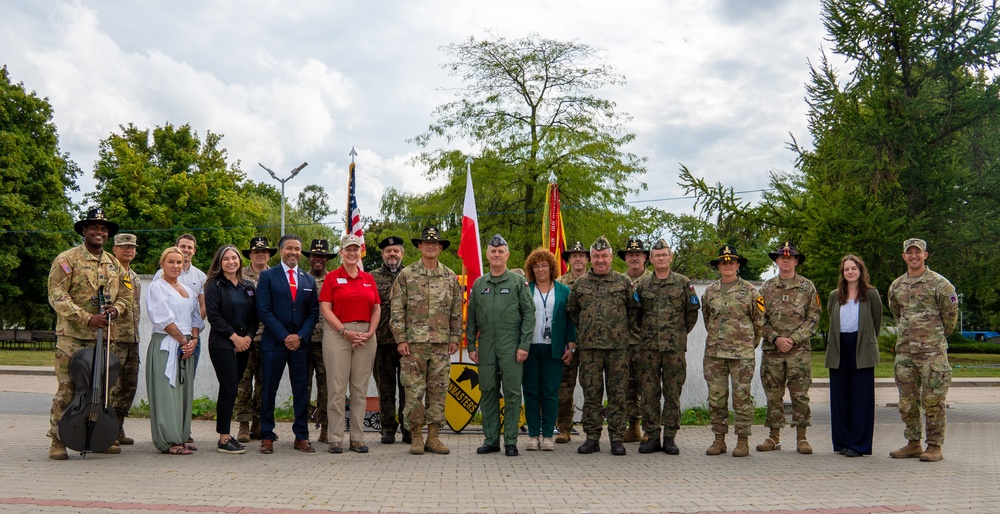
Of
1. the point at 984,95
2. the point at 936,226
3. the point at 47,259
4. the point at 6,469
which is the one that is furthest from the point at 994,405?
the point at 47,259

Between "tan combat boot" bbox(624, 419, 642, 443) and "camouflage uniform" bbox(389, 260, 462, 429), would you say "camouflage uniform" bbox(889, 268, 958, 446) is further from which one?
"camouflage uniform" bbox(389, 260, 462, 429)

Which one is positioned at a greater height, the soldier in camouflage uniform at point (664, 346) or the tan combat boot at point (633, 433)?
the soldier in camouflage uniform at point (664, 346)

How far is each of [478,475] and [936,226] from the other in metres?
9.83

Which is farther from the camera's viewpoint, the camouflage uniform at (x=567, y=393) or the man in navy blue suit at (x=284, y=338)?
the camouflage uniform at (x=567, y=393)

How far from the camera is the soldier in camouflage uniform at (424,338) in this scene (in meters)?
8.64

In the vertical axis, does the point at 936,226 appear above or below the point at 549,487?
above

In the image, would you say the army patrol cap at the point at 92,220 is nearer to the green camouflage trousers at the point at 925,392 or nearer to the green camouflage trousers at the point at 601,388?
the green camouflage trousers at the point at 601,388

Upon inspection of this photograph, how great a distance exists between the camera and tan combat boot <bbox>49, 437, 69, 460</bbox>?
7.81 metres

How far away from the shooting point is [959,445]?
391 inches

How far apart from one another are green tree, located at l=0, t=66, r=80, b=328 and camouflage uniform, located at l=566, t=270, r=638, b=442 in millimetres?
33797

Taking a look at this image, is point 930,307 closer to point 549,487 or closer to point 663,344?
point 663,344

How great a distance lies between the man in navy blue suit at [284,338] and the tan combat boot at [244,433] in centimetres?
85

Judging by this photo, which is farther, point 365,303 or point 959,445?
point 959,445

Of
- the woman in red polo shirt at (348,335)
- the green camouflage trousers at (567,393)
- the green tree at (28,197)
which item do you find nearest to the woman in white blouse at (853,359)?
the green camouflage trousers at (567,393)
